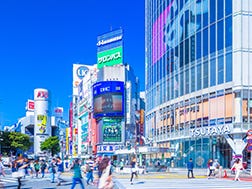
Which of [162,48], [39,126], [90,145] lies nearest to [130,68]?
[90,145]

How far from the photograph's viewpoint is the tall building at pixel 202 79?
133 feet

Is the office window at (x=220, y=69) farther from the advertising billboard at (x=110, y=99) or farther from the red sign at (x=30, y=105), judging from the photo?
the red sign at (x=30, y=105)

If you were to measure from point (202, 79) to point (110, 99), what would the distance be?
46.1 meters

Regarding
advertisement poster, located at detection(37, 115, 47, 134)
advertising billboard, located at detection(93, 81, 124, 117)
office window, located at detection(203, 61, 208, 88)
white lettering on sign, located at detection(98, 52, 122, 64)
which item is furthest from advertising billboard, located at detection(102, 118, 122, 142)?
advertisement poster, located at detection(37, 115, 47, 134)

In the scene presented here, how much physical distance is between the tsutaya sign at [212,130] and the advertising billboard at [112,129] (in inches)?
1746

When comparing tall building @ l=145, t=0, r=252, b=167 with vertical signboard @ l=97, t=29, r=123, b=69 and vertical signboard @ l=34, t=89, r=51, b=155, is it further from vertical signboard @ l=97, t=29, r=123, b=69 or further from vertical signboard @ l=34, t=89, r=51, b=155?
vertical signboard @ l=34, t=89, r=51, b=155

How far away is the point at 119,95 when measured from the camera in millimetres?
90562

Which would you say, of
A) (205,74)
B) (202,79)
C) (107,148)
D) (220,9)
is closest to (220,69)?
(205,74)

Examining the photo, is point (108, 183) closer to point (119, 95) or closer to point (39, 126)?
point (119, 95)

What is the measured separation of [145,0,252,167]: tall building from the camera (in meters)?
40.7

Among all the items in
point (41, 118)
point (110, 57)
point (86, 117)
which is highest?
point (110, 57)

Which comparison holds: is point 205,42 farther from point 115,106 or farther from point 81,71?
point 81,71

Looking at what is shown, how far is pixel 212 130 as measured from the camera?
43438mm

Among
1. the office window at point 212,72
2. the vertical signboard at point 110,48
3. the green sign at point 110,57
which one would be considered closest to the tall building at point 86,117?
the green sign at point 110,57
